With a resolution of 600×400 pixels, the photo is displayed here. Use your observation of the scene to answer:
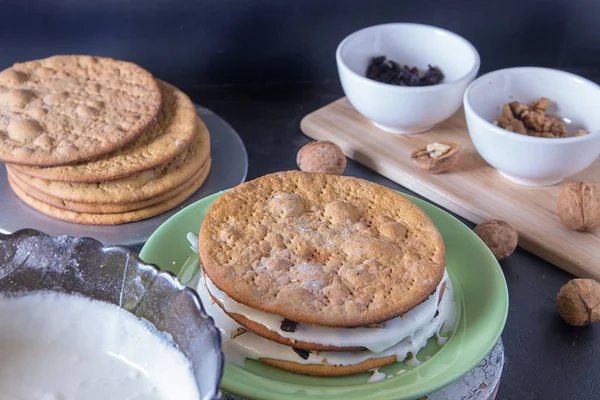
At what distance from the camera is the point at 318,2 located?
1.57 meters

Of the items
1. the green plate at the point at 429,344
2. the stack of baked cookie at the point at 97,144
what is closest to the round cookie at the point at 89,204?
the stack of baked cookie at the point at 97,144

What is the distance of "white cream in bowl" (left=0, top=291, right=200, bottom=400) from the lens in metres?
0.71

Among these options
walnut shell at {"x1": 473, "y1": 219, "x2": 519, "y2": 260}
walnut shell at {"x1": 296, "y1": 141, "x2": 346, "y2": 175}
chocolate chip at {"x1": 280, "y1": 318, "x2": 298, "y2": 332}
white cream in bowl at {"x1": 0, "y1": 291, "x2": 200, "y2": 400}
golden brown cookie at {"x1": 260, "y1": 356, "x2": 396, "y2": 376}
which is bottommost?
walnut shell at {"x1": 473, "y1": 219, "x2": 519, "y2": 260}

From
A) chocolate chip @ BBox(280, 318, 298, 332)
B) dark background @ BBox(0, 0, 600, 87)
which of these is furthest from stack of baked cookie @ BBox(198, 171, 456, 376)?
dark background @ BBox(0, 0, 600, 87)

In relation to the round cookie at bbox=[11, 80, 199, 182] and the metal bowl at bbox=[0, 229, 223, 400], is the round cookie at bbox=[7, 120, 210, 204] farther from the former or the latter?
the metal bowl at bbox=[0, 229, 223, 400]

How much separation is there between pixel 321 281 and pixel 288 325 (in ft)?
0.23

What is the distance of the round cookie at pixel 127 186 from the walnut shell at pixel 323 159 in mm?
193

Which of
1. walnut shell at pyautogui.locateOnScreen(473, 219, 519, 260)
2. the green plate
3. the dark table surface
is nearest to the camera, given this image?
the green plate

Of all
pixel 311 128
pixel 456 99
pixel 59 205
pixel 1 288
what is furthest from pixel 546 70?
pixel 1 288

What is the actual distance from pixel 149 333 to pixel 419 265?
1.13 ft

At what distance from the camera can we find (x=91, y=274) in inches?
30.8

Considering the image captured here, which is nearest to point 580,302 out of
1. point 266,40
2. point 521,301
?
point 521,301

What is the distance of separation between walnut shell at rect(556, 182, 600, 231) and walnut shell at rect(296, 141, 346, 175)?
380 mm

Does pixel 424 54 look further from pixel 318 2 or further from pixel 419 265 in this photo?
pixel 419 265
